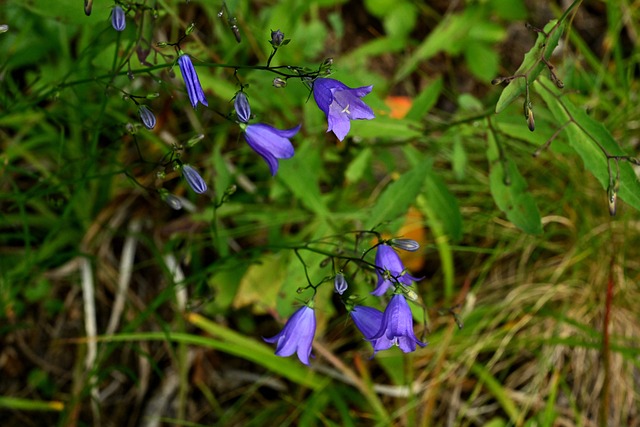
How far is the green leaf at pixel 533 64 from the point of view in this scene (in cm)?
241

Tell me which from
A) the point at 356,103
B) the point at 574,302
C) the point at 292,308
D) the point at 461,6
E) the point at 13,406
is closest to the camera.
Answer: the point at 356,103

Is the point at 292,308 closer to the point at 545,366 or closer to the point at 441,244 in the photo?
the point at 441,244

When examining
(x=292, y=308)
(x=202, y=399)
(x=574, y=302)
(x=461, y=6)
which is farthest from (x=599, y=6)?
(x=202, y=399)

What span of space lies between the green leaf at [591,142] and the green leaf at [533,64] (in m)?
0.31

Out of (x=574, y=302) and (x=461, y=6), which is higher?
(x=461, y=6)

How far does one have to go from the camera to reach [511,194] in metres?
3.04

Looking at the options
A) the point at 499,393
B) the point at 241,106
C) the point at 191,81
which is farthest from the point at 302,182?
the point at 499,393

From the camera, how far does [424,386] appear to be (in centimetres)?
396

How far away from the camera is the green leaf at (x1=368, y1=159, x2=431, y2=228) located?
3.07m

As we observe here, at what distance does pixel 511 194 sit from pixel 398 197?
1.66 ft

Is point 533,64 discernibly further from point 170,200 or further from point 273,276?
point 273,276

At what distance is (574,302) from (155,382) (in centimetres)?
260

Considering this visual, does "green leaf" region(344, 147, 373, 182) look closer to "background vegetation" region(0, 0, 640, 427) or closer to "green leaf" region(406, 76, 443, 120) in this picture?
"background vegetation" region(0, 0, 640, 427)

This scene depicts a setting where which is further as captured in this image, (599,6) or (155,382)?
(599,6)
